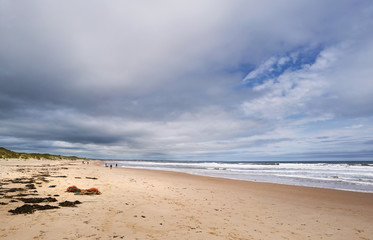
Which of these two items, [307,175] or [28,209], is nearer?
[28,209]

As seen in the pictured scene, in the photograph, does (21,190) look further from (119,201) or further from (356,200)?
(356,200)

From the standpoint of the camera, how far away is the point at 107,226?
23.7 ft

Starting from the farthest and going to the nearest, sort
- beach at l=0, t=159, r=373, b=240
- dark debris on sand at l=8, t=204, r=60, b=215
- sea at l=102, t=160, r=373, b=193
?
sea at l=102, t=160, r=373, b=193 < dark debris on sand at l=8, t=204, r=60, b=215 < beach at l=0, t=159, r=373, b=240

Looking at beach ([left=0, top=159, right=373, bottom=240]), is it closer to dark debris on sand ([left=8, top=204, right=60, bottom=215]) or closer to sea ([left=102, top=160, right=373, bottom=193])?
dark debris on sand ([left=8, top=204, right=60, bottom=215])

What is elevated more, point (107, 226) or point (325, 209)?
point (107, 226)

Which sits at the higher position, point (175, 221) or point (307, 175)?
point (175, 221)

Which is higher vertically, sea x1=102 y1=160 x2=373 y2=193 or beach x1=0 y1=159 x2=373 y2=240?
beach x1=0 y1=159 x2=373 y2=240

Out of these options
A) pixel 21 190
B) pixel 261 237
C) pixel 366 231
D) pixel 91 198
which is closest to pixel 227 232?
pixel 261 237

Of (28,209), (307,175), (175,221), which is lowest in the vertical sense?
(307,175)

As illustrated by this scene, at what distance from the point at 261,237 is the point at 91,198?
937cm

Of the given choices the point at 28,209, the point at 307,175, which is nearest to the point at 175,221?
the point at 28,209

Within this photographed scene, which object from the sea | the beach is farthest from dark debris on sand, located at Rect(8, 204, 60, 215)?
the sea

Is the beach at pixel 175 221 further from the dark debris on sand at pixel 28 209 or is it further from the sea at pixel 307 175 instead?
the sea at pixel 307 175

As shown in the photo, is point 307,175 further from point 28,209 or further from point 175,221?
point 28,209
